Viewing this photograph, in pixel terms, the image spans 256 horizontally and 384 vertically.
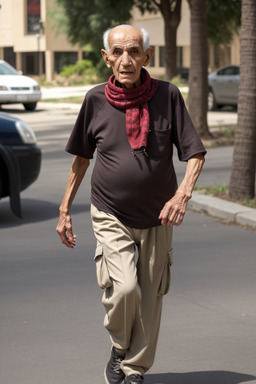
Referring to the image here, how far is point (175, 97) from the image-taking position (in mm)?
4875

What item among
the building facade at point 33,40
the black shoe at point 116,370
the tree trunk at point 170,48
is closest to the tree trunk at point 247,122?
the black shoe at point 116,370

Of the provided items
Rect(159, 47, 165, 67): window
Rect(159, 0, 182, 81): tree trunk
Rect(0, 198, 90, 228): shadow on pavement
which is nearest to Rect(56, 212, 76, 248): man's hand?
Rect(0, 198, 90, 228): shadow on pavement

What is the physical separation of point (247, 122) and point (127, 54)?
7.17 meters

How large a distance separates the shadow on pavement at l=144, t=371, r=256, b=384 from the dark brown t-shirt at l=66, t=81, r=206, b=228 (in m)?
0.96

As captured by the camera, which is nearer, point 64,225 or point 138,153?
point 138,153

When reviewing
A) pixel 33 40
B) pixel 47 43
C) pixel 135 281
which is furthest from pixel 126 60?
pixel 33 40

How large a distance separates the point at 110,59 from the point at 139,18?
220 feet

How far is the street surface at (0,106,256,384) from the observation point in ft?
18.4

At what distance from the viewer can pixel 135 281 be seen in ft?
→ 15.9

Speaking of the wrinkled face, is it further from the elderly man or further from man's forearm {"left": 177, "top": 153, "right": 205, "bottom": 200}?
man's forearm {"left": 177, "top": 153, "right": 205, "bottom": 200}

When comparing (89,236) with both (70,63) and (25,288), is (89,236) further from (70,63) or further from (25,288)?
(70,63)

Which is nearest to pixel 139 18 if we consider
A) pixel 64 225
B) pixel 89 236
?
pixel 89 236

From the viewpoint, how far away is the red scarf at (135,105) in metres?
4.77

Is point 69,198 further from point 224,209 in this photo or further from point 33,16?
point 33,16
